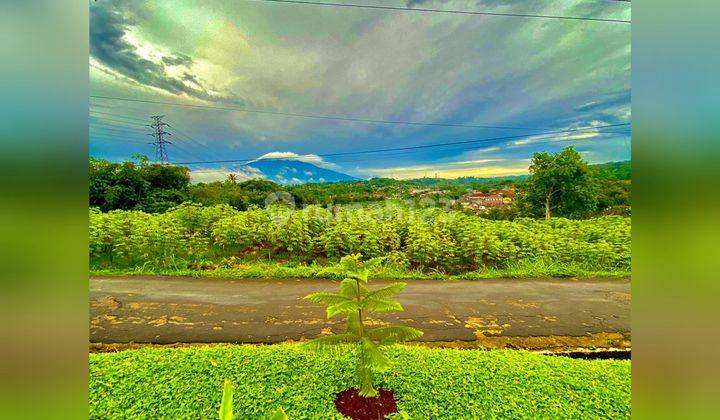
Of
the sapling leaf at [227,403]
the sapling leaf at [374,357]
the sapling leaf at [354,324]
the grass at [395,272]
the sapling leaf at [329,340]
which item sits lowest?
the grass at [395,272]

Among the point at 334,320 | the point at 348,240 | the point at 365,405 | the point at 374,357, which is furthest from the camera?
the point at 348,240

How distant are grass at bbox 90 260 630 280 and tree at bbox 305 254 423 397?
131 inches

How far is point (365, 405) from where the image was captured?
6.23 ft

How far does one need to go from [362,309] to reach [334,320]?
194 centimetres

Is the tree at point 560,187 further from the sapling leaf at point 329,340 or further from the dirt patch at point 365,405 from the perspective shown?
the sapling leaf at point 329,340

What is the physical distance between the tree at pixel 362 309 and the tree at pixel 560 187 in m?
7.17

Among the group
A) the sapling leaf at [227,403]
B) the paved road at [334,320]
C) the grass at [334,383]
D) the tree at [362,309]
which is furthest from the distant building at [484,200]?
the sapling leaf at [227,403]

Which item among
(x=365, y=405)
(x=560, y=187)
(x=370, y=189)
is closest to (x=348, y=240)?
(x=370, y=189)

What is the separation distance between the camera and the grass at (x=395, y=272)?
5219mm

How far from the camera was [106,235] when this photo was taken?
219 inches

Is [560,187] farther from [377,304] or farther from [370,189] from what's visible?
[377,304]

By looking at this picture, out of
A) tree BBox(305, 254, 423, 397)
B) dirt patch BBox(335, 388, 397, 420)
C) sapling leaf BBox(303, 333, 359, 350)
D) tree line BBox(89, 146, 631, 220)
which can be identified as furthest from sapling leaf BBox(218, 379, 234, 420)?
tree line BBox(89, 146, 631, 220)
